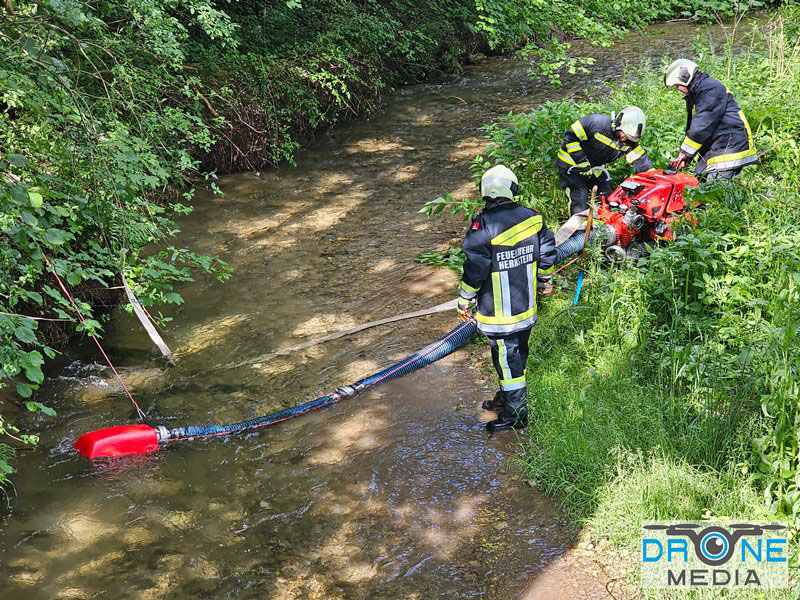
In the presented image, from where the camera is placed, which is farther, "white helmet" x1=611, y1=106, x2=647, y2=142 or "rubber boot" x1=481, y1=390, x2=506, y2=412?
"white helmet" x1=611, y1=106, x2=647, y2=142

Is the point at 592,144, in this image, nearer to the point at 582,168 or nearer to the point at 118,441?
the point at 582,168

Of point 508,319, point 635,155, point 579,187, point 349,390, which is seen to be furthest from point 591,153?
point 349,390

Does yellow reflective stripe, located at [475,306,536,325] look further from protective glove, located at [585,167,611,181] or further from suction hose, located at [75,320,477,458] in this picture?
protective glove, located at [585,167,611,181]

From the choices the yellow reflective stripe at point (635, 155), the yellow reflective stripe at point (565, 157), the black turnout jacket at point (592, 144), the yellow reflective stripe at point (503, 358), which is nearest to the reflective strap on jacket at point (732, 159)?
the black turnout jacket at point (592, 144)

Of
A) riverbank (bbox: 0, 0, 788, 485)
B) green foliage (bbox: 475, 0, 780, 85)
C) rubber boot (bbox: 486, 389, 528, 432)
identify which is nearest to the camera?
riverbank (bbox: 0, 0, 788, 485)

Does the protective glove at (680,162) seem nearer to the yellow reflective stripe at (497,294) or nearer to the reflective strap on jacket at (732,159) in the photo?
the reflective strap on jacket at (732,159)

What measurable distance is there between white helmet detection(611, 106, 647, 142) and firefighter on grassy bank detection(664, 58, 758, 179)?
1.69 feet

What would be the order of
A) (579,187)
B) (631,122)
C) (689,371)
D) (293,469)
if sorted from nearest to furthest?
1. (689,371)
2. (293,469)
3. (631,122)
4. (579,187)

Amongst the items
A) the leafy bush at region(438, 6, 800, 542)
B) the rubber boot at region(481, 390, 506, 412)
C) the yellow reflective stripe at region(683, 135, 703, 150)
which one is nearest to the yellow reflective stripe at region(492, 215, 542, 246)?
the leafy bush at region(438, 6, 800, 542)

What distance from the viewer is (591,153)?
751 cm

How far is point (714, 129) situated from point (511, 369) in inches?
140

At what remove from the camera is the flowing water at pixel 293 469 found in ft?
14.4

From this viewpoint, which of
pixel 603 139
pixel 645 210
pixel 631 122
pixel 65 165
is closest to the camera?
pixel 65 165

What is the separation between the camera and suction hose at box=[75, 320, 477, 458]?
5.54 metres
